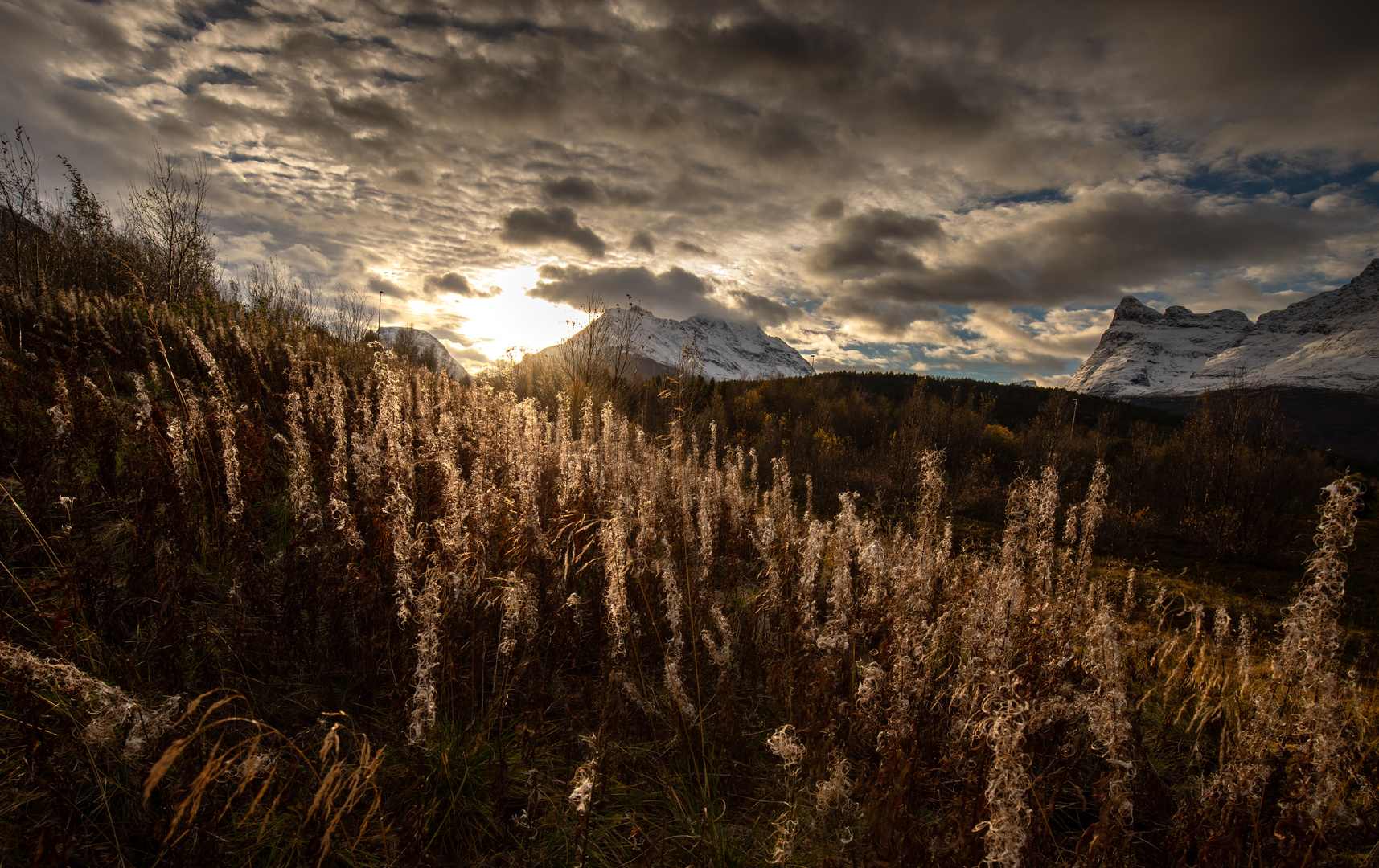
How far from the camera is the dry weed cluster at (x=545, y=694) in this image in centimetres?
174

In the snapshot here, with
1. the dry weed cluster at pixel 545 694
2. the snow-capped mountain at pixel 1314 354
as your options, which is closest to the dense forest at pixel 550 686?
the dry weed cluster at pixel 545 694

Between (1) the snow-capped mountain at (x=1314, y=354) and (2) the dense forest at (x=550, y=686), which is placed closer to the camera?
(2) the dense forest at (x=550, y=686)

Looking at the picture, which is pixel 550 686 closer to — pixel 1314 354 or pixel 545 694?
pixel 545 694

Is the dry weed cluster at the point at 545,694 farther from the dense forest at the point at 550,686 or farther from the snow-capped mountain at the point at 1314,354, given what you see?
the snow-capped mountain at the point at 1314,354

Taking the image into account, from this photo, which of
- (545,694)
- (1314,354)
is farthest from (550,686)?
(1314,354)

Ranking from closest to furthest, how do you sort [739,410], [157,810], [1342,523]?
[157,810]
[1342,523]
[739,410]

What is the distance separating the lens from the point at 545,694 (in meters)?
2.67

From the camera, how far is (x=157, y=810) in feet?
6.08

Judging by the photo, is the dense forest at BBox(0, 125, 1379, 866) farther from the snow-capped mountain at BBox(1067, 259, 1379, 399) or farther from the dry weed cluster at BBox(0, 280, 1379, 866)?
the snow-capped mountain at BBox(1067, 259, 1379, 399)

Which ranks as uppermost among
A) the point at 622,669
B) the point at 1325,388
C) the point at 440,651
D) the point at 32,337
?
the point at 1325,388

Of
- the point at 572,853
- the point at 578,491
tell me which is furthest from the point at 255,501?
the point at 572,853

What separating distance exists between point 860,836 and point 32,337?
8.90 metres

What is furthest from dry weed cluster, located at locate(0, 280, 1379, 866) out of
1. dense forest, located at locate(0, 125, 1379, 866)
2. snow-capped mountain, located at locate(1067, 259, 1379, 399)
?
snow-capped mountain, located at locate(1067, 259, 1379, 399)

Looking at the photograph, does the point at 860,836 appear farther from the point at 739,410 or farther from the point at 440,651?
the point at 739,410
